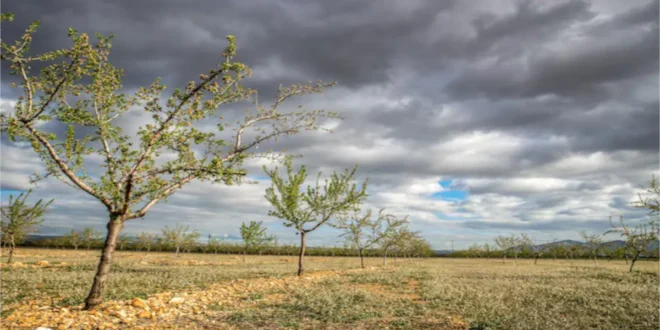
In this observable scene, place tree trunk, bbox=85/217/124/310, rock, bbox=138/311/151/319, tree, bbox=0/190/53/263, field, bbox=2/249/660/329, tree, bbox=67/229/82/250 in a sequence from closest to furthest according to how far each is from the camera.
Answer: field, bbox=2/249/660/329 < rock, bbox=138/311/151/319 < tree trunk, bbox=85/217/124/310 < tree, bbox=0/190/53/263 < tree, bbox=67/229/82/250

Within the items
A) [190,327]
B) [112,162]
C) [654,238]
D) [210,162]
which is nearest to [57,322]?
[190,327]

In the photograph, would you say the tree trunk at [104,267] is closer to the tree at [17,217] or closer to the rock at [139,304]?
the rock at [139,304]

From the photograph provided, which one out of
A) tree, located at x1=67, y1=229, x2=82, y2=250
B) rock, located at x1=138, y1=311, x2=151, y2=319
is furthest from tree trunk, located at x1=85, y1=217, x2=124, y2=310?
tree, located at x1=67, y1=229, x2=82, y2=250

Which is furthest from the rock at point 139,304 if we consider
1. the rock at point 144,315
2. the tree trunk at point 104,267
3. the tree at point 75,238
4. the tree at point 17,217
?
the tree at point 75,238

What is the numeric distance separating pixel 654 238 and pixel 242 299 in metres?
43.9

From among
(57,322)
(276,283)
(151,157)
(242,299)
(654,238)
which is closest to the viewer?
(57,322)

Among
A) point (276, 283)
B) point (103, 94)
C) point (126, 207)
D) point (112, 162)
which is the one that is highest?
point (103, 94)

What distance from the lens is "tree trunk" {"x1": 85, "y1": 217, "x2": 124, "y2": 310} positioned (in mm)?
12641

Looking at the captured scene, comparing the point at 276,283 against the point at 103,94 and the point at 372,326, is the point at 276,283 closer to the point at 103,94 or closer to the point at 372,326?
the point at 372,326

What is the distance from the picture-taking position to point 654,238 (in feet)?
124

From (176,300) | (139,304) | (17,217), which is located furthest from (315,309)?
(17,217)

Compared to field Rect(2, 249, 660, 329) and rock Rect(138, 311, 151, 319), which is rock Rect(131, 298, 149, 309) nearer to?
field Rect(2, 249, 660, 329)

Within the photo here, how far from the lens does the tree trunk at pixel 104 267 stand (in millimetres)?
12641

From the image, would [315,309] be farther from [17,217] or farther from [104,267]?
[17,217]
